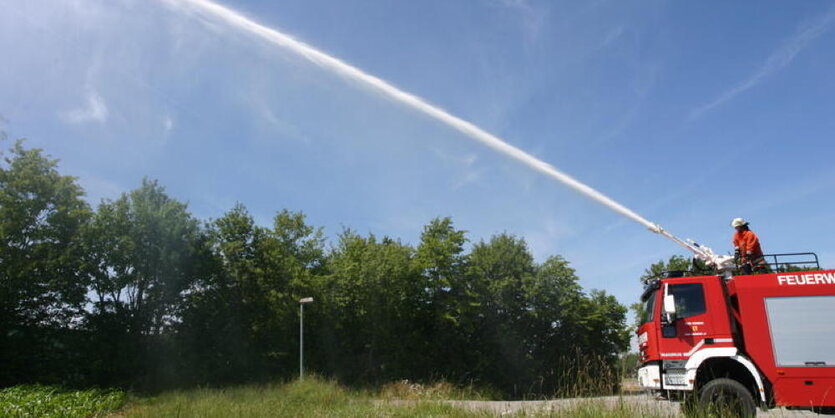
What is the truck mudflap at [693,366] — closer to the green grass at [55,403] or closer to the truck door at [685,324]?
the truck door at [685,324]

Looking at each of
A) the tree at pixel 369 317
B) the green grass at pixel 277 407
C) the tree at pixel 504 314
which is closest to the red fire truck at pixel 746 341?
the green grass at pixel 277 407

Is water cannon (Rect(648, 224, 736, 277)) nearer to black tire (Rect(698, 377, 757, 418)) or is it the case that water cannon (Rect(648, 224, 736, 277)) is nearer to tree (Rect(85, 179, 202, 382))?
black tire (Rect(698, 377, 757, 418))

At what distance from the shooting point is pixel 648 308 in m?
12.0

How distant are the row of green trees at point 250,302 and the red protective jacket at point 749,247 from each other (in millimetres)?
13717

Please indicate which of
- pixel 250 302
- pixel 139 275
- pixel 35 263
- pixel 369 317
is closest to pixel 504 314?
pixel 369 317

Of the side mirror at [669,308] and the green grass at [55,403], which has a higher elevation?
the side mirror at [669,308]

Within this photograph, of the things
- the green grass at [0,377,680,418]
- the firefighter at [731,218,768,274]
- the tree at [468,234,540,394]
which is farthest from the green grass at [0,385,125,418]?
the tree at [468,234,540,394]

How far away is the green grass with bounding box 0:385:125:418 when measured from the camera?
1591 cm

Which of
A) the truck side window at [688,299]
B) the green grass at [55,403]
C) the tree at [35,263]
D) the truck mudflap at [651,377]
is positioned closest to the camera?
the truck mudflap at [651,377]

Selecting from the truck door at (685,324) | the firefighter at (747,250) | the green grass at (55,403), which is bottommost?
the green grass at (55,403)

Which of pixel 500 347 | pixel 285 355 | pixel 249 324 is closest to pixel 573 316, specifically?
pixel 500 347

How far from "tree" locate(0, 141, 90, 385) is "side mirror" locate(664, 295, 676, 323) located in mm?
28611

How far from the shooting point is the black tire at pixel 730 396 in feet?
32.6

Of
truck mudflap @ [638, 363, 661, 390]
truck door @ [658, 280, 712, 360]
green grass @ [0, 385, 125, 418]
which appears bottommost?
green grass @ [0, 385, 125, 418]
